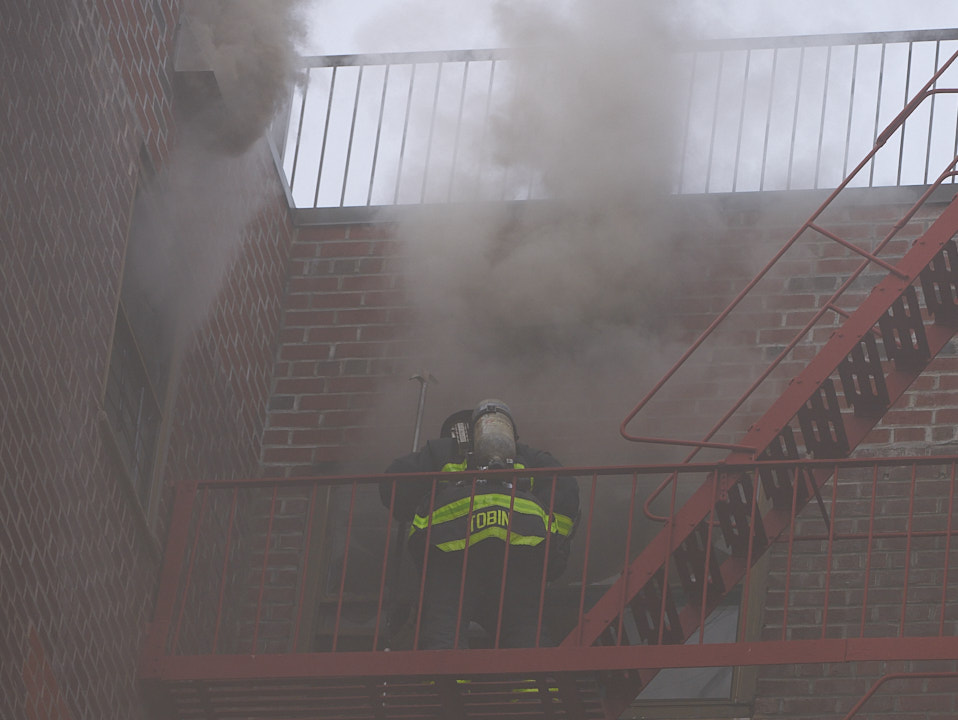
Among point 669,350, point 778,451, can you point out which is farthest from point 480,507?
point 669,350

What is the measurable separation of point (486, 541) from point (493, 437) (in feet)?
2.06

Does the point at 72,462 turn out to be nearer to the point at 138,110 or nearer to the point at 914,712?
the point at 138,110

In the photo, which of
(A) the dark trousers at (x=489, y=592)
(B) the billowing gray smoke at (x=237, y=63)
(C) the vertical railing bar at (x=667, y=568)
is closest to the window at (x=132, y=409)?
(B) the billowing gray smoke at (x=237, y=63)

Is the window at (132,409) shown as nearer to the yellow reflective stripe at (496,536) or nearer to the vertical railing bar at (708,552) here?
the yellow reflective stripe at (496,536)

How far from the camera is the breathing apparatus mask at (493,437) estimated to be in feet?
27.3

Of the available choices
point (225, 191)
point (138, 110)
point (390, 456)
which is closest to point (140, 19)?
point (138, 110)

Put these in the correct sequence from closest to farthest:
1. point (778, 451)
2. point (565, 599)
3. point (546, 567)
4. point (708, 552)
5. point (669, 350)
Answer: point (546, 567)
point (708, 552)
point (778, 451)
point (565, 599)
point (669, 350)

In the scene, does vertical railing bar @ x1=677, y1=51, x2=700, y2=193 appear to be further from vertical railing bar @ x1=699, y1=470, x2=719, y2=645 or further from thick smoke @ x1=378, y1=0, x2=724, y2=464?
vertical railing bar @ x1=699, y1=470, x2=719, y2=645

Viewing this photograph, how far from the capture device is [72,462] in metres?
7.32

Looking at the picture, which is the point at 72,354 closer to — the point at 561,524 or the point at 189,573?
the point at 189,573

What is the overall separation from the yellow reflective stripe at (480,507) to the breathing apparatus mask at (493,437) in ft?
1.05

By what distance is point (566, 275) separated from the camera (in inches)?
398

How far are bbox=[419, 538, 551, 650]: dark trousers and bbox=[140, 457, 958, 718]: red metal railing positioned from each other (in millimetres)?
167

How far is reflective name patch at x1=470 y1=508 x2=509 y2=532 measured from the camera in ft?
26.0
